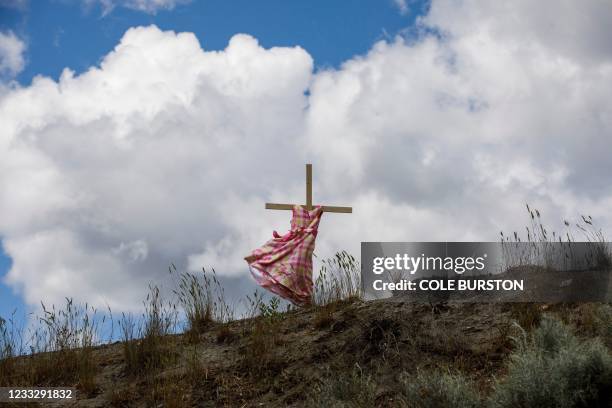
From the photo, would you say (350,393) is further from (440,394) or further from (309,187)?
(309,187)

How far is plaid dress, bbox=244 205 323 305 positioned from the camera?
1077cm

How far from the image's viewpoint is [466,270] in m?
10.4

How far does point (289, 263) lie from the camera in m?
10.8

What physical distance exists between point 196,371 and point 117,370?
4.63 ft

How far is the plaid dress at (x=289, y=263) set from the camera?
10.8m

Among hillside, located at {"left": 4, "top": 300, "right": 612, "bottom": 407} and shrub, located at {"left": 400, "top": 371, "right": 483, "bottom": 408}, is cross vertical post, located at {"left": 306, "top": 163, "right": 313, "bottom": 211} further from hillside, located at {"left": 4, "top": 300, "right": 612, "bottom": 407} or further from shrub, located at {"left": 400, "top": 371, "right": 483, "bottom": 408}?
shrub, located at {"left": 400, "top": 371, "right": 483, "bottom": 408}

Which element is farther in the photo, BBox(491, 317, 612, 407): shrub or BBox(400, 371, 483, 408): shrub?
BBox(400, 371, 483, 408): shrub

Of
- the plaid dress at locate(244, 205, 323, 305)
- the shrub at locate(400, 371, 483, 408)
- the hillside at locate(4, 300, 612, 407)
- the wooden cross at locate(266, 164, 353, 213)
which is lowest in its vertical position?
the shrub at locate(400, 371, 483, 408)

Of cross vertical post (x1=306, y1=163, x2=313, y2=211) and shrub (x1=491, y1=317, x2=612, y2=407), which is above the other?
cross vertical post (x1=306, y1=163, x2=313, y2=211)

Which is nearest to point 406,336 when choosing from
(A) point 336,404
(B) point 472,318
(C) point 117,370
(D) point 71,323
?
(B) point 472,318

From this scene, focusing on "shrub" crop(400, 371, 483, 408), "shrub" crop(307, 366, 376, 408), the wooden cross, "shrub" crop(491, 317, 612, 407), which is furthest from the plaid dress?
"shrub" crop(491, 317, 612, 407)

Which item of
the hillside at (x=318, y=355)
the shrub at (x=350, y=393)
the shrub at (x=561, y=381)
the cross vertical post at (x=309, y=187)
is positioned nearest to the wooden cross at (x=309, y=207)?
the cross vertical post at (x=309, y=187)

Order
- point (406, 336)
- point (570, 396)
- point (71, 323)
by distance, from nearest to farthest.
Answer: point (570, 396)
point (406, 336)
point (71, 323)

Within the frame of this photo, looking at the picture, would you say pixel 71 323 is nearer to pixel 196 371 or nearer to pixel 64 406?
pixel 64 406
